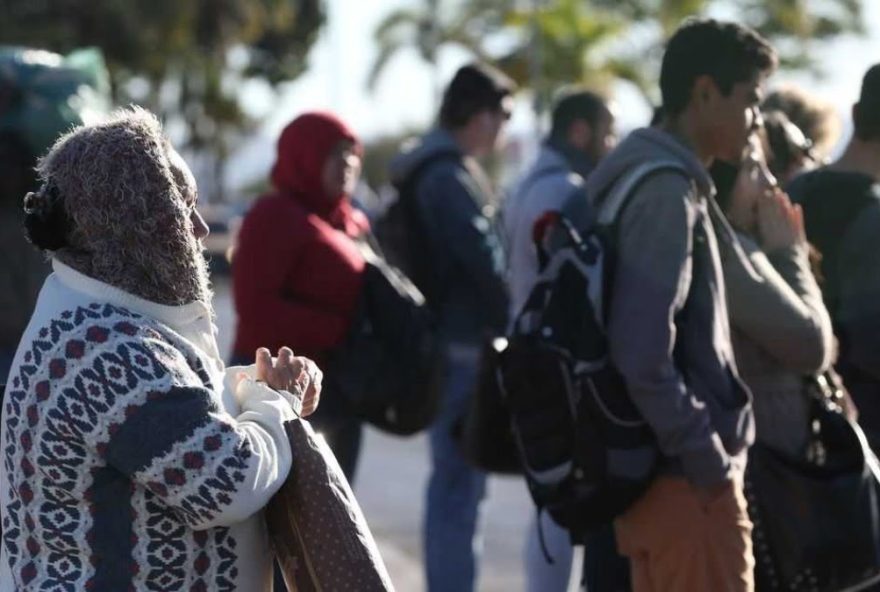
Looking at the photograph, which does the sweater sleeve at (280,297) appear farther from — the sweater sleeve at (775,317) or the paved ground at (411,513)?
the sweater sleeve at (775,317)

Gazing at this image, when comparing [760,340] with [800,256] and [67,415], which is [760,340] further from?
[67,415]

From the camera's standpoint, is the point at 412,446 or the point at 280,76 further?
the point at 280,76

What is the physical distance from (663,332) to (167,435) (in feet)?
4.75

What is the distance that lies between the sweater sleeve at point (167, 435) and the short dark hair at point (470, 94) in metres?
3.94

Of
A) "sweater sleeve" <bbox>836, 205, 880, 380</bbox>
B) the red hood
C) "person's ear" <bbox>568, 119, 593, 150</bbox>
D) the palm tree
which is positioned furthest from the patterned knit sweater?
the palm tree

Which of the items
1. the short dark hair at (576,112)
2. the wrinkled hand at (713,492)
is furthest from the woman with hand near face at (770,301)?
Answer: the short dark hair at (576,112)

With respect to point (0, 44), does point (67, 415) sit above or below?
above

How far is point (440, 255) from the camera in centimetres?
690

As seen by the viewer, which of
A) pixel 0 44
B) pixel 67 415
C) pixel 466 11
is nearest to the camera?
pixel 67 415

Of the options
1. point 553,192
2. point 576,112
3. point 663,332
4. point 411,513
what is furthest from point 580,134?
point 411,513

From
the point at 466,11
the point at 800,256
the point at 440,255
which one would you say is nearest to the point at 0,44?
the point at 466,11

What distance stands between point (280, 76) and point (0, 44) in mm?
14592

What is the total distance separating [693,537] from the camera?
14.1 ft

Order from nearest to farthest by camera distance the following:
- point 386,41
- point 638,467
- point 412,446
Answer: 1. point 638,467
2. point 412,446
3. point 386,41
